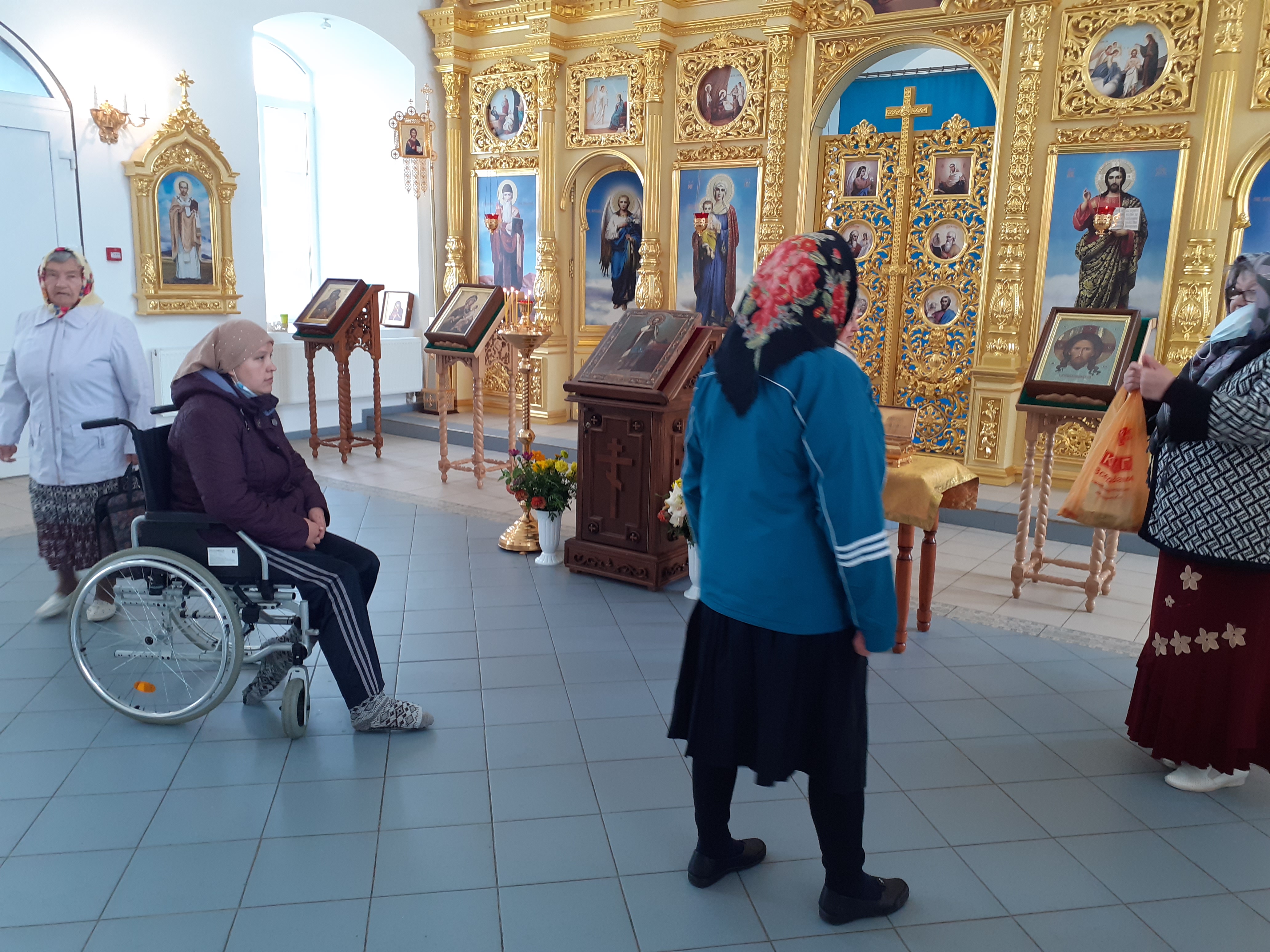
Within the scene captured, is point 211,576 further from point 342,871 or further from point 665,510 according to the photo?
point 665,510

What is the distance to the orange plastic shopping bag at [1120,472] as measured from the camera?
3.04m

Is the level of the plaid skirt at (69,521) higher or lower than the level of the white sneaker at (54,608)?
higher

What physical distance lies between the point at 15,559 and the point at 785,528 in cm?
461

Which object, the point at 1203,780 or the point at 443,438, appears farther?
the point at 443,438

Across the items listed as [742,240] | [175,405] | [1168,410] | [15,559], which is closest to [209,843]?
[175,405]

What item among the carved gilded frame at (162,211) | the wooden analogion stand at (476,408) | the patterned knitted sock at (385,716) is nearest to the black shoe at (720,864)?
the patterned knitted sock at (385,716)

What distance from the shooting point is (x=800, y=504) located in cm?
199

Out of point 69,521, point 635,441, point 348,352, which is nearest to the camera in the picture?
point 69,521

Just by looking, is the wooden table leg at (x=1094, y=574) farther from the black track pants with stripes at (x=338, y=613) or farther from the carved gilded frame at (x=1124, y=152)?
the black track pants with stripes at (x=338, y=613)

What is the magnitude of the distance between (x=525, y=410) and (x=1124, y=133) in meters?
4.32

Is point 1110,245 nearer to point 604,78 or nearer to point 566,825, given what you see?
point 604,78

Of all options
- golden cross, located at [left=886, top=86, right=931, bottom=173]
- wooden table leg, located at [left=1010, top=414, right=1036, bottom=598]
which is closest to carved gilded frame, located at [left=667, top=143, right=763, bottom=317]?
golden cross, located at [left=886, top=86, right=931, bottom=173]

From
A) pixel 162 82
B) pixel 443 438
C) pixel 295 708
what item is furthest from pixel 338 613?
pixel 162 82

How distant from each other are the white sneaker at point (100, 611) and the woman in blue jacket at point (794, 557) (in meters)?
3.02
